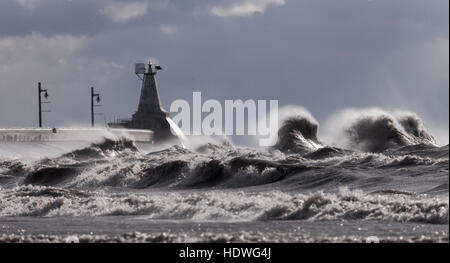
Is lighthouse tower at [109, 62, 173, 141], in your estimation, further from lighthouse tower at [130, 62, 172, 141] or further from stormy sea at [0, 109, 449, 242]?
stormy sea at [0, 109, 449, 242]

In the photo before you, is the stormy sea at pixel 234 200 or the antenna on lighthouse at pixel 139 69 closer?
the stormy sea at pixel 234 200

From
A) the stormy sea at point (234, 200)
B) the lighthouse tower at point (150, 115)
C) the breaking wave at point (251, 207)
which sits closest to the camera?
the stormy sea at point (234, 200)

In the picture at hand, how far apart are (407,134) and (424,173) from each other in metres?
30.6

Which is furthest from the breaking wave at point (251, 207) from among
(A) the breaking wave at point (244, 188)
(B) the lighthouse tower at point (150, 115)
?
(B) the lighthouse tower at point (150, 115)

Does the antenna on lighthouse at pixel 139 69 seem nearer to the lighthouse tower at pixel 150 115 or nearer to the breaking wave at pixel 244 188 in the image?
the lighthouse tower at pixel 150 115

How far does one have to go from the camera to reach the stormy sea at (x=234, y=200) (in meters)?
16.3

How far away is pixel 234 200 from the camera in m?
21.5

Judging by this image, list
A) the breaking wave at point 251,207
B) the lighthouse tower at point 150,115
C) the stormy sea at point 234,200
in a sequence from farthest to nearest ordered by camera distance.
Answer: the lighthouse tower at point 150,115
the breaking wave at point 251,207
the stormy sea at point 234,200

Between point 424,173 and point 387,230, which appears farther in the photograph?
point 424,173

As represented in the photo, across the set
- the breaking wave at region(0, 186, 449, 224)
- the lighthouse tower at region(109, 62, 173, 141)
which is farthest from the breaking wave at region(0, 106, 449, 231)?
the lighthouse tower at region(109, 62, 173, 141)

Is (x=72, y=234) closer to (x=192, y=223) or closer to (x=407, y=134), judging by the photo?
(x=192, y=223)
